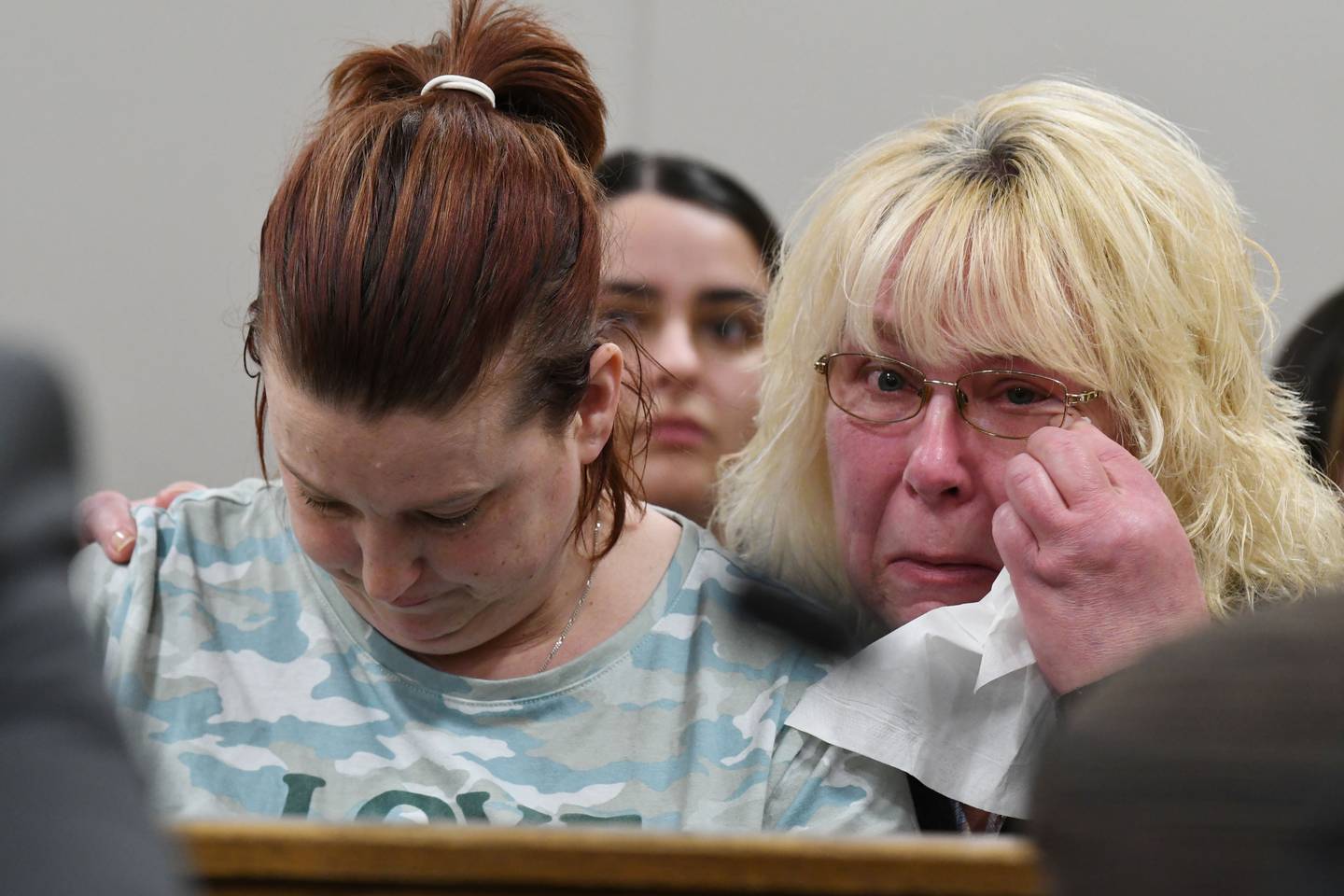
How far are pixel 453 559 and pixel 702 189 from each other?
86 cm

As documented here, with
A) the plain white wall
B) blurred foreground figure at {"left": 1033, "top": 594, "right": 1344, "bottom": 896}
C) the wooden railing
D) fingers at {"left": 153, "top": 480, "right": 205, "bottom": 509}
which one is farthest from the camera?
the plain white wall

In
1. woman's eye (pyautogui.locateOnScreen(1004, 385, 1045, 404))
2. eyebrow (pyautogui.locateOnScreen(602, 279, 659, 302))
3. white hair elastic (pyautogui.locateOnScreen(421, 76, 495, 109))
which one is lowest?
eyebrow (pyautogui.locateOnScreen(602, 279, 659, 302))

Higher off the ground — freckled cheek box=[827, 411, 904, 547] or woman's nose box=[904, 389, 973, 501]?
woman's nose box=[904, 389, 973, 501]

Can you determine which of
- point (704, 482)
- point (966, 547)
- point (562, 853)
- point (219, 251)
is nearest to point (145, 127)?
point (219, 251)

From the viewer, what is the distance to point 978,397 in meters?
1.08

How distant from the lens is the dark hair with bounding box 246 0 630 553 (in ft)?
2.99

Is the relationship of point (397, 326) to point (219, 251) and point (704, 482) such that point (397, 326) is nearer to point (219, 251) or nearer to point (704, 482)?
point (704, 482)

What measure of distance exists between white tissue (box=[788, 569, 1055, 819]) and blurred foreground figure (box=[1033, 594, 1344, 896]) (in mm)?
641

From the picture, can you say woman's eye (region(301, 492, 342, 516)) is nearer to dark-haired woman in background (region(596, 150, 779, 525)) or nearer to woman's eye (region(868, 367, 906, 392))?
woman's eye (region(868, 367, 906, 392))

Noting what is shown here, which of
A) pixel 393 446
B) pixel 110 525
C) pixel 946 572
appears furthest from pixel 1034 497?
pixel 110 525

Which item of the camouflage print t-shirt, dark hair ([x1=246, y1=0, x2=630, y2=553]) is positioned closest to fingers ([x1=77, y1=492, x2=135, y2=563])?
the camouflage print t-shirt

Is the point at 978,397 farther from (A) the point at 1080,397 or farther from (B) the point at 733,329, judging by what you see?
(B) the point at 733,329

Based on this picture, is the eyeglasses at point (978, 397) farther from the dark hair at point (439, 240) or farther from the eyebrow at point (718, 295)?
the eyebrow at point (718, 295)

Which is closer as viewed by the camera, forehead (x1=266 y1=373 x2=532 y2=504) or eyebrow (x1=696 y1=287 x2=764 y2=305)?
forehead (x1=266 y1=373 x2=532 y2=504)
